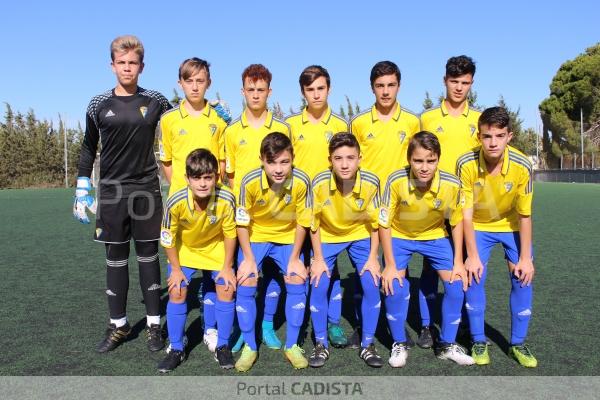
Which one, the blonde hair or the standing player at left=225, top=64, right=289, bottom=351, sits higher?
the blonde hair

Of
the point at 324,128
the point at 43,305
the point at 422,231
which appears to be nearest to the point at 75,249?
the point at 43,305

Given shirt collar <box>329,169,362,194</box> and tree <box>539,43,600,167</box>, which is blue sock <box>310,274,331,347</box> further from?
tree <box>539,43,600,167</box>

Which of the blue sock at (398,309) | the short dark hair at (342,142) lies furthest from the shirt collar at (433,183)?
the blue sock at (398,309)

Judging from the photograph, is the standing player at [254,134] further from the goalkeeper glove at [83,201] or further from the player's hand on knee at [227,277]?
the goalkeeper glove at [83,201]

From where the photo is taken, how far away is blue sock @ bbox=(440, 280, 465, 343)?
3682mm

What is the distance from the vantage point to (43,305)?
16.9 feet

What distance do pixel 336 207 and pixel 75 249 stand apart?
629cm

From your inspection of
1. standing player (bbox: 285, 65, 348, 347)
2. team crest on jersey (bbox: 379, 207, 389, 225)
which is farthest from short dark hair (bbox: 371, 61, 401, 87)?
team crest on jersey (bbox: 379, 207, 389, 225)

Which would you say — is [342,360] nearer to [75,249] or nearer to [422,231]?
[422,231]

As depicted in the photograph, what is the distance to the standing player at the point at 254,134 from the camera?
402cm

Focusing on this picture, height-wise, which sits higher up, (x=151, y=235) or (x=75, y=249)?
(x=151, y=235)

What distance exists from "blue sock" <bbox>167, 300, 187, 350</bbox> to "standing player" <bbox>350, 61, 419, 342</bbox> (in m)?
1.77

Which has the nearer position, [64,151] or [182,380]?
[182,380]

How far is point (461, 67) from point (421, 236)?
1329 millimetres
